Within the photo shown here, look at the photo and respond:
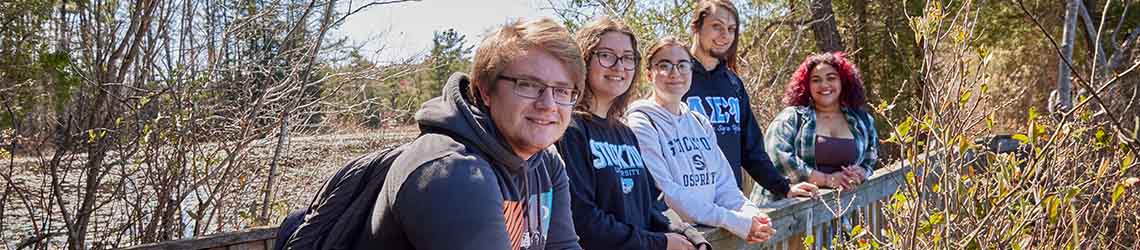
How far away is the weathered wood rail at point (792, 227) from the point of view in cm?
296

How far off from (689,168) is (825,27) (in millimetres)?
9034

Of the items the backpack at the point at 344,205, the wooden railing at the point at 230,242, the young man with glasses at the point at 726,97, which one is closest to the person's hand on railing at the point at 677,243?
the young man with glasses at the point at 726,97

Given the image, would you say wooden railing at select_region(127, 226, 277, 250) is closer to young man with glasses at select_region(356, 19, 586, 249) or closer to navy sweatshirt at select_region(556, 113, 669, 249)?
navy sweatshirt at select_region(556, 113, 669, 249)

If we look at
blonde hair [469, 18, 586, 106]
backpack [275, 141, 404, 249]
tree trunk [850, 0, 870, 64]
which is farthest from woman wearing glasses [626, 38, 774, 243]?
tree trunk [850, 0, 870, 64]

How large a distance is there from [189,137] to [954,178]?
3.50 meters

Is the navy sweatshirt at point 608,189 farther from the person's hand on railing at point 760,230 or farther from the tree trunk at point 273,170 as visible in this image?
the tree trunk at point 273,170

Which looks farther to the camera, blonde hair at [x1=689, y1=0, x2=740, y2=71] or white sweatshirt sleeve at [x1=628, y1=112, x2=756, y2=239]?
blonde hair at [x1=689, y1=0, x2=740, y2=71]

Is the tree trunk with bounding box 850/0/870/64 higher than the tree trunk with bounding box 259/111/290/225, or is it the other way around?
the tree trunk with bounding box 850/0/870/64

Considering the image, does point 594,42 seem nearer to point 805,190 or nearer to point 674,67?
point 674,67

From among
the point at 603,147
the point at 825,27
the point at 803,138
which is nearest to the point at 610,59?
the point at 603,147

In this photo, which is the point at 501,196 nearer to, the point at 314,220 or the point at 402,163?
the point at 402,163

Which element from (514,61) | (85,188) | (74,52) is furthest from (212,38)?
(514,61)

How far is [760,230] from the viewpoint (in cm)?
291

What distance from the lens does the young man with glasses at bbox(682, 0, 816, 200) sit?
3.72 meters
